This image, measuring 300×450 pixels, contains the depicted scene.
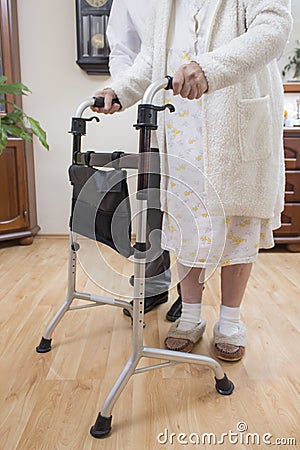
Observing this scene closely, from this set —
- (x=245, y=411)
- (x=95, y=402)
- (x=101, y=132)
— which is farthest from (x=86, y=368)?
(x=101, y=132)

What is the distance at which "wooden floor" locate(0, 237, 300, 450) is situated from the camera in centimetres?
94

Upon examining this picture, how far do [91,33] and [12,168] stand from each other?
94 cm

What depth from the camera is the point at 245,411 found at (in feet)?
3.37

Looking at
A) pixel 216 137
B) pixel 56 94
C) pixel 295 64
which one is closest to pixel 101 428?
pixel 216 137

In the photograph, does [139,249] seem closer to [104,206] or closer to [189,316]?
[104,206]

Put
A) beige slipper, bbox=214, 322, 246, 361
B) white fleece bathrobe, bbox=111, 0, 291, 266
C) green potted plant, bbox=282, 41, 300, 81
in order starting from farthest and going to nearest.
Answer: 1. green potted plant, bbox=282, 41, 300, 81
2. beige slipper, bbox=214, 322, 246, 361
3. white fleece bathrobe, bbox=111, 0, 291, 266

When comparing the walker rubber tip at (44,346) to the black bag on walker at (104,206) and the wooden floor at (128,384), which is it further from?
the black bag on walker at (104,206)

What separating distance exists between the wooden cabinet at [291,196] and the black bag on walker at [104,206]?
163 cm

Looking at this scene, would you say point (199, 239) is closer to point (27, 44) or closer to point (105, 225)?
point (105, 225)

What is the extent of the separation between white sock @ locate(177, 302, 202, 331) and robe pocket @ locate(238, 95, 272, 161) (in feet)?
1.64

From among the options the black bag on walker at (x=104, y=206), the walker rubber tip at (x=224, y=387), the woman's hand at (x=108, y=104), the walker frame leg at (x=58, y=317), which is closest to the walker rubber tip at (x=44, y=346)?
the walker frame leg at (x=58, y=317)

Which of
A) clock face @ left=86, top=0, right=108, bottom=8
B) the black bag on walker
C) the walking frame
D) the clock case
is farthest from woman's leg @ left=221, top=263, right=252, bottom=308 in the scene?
clock face @ left=86, top=0, right=108, bottom=8

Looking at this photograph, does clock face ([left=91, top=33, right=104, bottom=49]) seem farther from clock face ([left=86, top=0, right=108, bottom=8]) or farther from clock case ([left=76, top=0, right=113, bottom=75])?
clock face ([left=86, top=0, right=108, bottom=8])

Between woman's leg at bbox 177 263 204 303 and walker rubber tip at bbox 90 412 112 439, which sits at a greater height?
woman's leg at bbox 177 263 204 303
